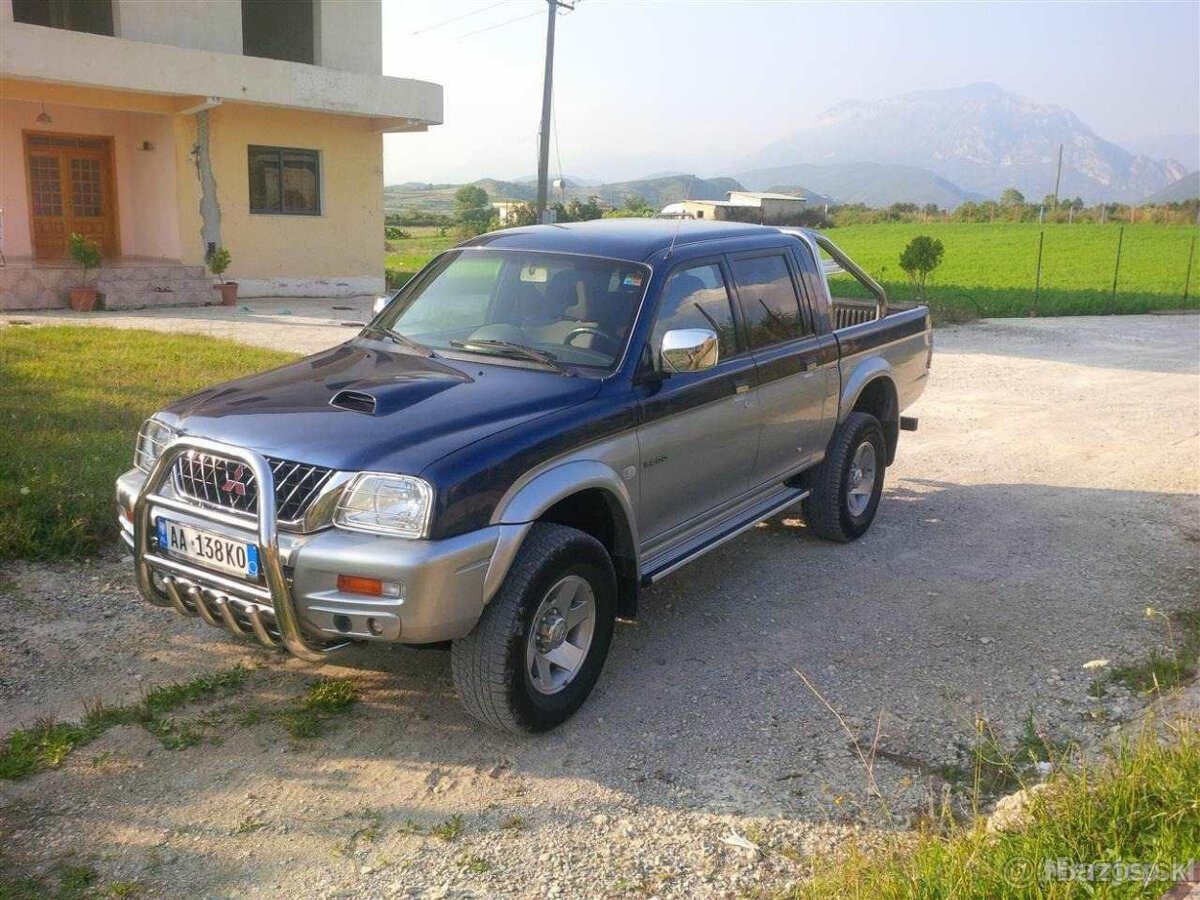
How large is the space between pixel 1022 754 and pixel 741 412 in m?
2.12

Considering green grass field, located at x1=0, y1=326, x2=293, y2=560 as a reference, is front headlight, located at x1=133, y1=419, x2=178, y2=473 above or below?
above

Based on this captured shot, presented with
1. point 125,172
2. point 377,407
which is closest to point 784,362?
point 377,407

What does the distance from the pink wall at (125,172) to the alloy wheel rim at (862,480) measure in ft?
53.0

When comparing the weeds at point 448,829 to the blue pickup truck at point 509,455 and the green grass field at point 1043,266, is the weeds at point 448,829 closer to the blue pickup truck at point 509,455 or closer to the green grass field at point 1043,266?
the blue pickup truck at point 509,455

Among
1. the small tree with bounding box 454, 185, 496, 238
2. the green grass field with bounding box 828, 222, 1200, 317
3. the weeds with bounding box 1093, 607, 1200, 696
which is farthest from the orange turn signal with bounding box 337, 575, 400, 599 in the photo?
the small tree with bounding box 454, 185, 496, 238

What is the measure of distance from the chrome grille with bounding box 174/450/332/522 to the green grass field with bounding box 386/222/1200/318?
776 cm

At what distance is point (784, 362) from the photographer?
5938 millimetres

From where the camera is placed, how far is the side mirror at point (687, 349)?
4707 millimetres

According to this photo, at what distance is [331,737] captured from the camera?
14.0ft

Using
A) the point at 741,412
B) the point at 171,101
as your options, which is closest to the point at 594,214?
the point at 171,101

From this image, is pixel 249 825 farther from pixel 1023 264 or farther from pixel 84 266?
pixel 1023 264

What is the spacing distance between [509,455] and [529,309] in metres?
1.42

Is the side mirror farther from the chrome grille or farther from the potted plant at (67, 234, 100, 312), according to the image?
the potted plant at (67, 234, 100, 312)

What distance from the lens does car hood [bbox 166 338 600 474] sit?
3920 millimetres
